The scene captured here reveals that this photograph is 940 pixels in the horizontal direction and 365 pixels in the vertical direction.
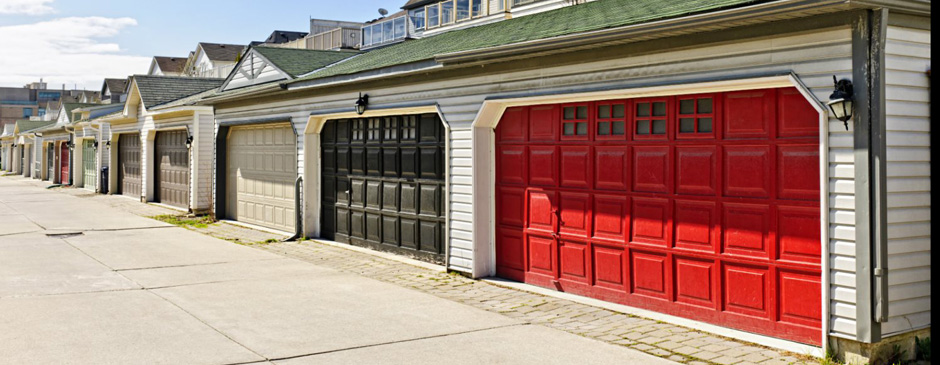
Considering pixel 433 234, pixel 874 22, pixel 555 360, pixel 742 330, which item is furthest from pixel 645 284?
pixel 433 234

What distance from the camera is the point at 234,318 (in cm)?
775

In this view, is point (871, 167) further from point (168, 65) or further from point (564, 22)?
point (168, 65)

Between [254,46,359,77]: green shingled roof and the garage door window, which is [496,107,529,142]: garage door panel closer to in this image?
the garage door window

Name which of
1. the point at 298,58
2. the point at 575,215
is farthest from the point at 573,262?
the point at 298,58

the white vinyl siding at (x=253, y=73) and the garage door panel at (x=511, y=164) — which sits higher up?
the white vinyl siding at (x=253, y=73)

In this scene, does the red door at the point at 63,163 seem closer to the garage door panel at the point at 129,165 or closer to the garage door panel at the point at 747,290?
the garage door panel at the point at 129,165

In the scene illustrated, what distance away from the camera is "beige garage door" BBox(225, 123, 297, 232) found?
15.7 m

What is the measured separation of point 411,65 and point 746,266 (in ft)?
18.3

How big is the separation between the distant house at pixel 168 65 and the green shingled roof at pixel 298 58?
64630 mm

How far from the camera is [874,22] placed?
19.2 feet

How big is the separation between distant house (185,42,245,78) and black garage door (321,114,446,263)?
49534mm

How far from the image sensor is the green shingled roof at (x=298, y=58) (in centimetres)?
1666

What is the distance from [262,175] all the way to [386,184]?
5527 millimetres

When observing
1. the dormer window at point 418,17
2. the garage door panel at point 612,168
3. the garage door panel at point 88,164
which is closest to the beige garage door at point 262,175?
the garage door panel at point 612,168
